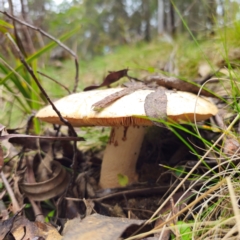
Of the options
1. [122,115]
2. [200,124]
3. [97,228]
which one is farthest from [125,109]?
[200,124]

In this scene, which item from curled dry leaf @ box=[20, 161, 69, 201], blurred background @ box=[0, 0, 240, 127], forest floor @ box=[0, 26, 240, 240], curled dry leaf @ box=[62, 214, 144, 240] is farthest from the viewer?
blurred background @ box=[0, 0, 240, 127]

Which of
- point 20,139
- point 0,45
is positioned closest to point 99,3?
point 0,45

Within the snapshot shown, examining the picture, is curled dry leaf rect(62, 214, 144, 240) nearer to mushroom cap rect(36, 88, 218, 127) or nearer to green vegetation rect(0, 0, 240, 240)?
green vegetation rect(0, 0, 240, 240)

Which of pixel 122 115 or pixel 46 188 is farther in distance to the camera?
pixel 46 188

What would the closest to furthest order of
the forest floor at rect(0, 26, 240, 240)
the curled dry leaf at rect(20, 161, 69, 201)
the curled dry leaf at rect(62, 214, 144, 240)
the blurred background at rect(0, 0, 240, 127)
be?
the curled dry leaf at rect(62, 214, 144, 240)
the forest floor at rect(0, 26, 240, 240)
the curled dry leaf at rect(20, 161, 69, 201)
the blurred background at rect(0, 0, 240, 127)

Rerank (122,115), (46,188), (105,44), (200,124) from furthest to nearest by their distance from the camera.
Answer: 1. (105,44)
2. (200,124)
3. (46,188)
4. (122,115)

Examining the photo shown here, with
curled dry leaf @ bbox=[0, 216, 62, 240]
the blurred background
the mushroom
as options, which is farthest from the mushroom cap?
curled dry leaf @ bbox=[0, 216, 62, 240]

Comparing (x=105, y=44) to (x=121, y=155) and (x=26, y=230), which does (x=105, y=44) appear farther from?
(x=26, y=230)

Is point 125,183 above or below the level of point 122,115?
below
